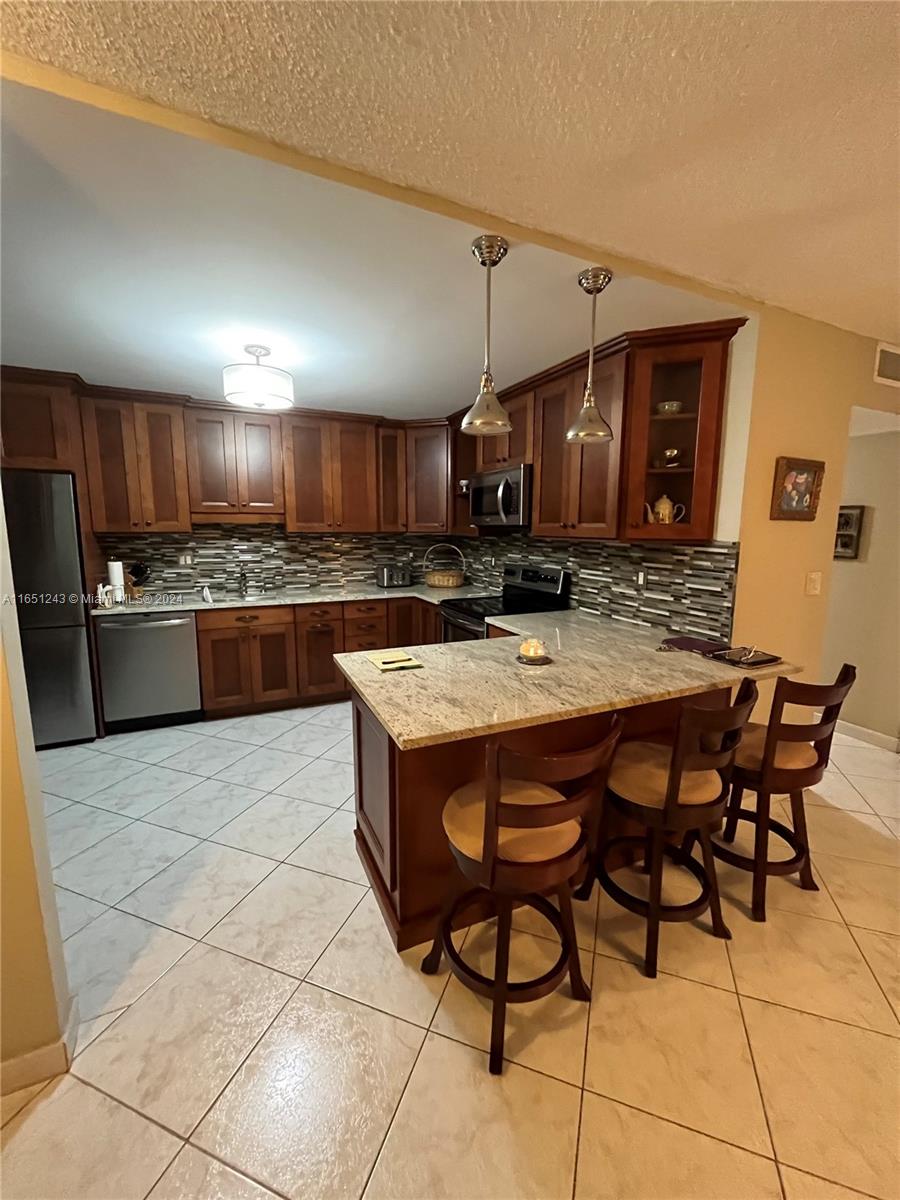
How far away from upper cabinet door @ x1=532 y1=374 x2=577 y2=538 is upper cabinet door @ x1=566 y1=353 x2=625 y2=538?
4 cm

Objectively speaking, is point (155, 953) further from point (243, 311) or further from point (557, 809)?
point (243, 311)

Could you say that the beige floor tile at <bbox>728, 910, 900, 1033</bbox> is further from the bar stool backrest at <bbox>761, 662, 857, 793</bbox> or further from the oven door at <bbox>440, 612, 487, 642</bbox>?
the oven door at <bbox>440, 612, 487, 642</bbox>

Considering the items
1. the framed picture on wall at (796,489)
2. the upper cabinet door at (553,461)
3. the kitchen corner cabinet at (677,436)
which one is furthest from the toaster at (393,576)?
the framed picture on wall at (796,489)

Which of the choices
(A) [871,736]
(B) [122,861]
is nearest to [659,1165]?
(B) [122,861]

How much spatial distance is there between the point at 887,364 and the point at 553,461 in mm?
1839

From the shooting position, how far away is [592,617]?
116 inches

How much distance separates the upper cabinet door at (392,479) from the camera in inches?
164

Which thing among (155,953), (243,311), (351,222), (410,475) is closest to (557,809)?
(155,953)

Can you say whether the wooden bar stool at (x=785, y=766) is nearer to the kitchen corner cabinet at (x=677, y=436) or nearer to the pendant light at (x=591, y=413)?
the kitchen corner cabinet at (x=677, y=436)

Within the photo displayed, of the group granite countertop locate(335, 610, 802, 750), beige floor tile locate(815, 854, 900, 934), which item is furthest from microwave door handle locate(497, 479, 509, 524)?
beige floor tile locate(815, 854, 900, 934)

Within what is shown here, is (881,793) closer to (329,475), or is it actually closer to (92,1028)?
(92,1028)

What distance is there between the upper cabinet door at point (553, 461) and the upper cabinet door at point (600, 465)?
0.04 meters

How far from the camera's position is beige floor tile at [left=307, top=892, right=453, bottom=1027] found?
1454 millimetres

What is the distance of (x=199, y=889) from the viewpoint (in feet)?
6.32
